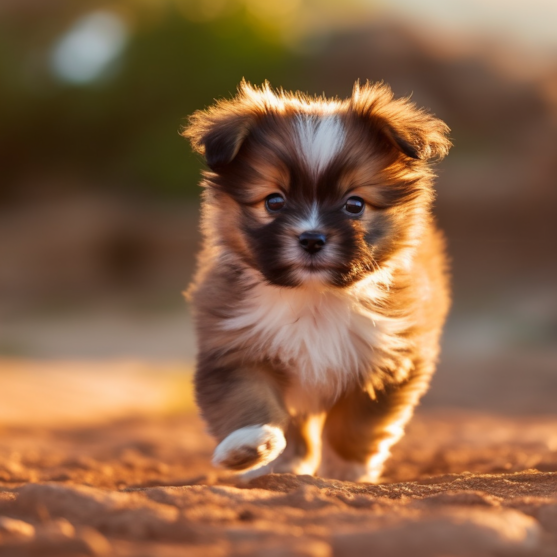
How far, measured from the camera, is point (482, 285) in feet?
42.2

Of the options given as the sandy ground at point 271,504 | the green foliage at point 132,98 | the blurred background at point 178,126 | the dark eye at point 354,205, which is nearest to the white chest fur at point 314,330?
the dark eye at point 354,205

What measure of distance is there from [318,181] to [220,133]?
1.58ft

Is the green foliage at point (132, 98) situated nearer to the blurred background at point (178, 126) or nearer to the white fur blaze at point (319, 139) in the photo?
the blurred background at point (178, 126)

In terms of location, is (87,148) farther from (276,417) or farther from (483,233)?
(276,417)

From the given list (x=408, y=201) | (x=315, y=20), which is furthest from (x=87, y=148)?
(x=408, y=201)

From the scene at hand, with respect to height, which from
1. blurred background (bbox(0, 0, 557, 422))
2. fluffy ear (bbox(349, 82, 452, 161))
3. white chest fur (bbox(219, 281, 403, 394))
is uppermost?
blurred background (bbox(0, 0, 557, 422))

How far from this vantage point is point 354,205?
10.5 feet

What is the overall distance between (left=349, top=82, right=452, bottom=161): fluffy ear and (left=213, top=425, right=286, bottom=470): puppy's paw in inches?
47.6

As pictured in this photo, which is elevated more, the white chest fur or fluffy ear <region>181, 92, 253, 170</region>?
fluffy ear <region>181, 92, 253, 170</region>

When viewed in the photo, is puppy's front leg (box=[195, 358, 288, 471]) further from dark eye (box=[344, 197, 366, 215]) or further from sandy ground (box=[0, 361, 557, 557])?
dark eye (box=[344, 197, 366, 215])

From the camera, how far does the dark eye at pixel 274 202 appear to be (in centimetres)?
320

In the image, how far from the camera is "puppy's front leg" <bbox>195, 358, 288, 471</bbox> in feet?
9.57

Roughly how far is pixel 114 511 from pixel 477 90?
42.7 feet

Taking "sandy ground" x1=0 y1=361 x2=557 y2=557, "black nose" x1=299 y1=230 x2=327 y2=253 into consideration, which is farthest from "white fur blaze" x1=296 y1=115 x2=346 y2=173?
"sandy ground" x1=0 y1=361 x2=557 y2=557
